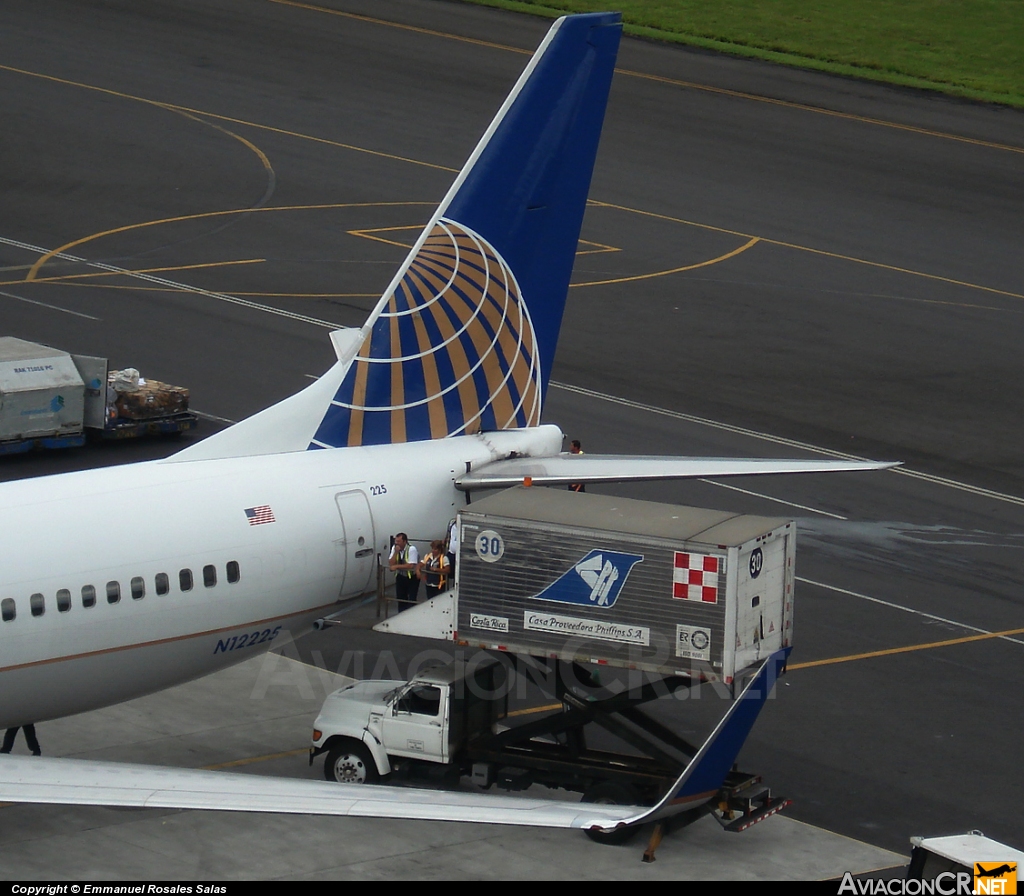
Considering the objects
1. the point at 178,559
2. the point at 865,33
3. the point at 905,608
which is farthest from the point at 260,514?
the point at 865,33

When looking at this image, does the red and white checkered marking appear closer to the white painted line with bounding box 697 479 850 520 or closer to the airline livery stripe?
the airline livery stripe

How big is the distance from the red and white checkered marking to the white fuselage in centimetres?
571

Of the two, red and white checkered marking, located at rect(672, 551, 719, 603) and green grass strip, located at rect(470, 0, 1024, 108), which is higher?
green grass strip, located at rect(470, 0, 1024, 108)

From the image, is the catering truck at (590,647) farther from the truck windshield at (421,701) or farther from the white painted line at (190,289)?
the white painted line at (190,289)

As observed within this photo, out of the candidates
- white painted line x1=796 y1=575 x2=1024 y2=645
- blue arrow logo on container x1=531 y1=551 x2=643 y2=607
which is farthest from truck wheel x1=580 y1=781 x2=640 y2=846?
white painted line x1=796 y1=575 x2=1024 y2=645

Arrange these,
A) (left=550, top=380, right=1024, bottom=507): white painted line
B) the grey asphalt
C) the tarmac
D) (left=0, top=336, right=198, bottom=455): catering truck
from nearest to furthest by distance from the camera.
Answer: the tarmac
the grey asphalt
(left=0, top=336, right=198, bottom=455): catering truck
(left=550, top=380, right=1024, bottom=507): white painted line

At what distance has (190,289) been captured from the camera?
57.2m

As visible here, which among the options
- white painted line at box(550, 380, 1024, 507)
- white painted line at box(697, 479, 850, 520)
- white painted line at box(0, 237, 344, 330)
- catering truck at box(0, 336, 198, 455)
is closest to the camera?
white painted line at box(697, 479, 850, 520)

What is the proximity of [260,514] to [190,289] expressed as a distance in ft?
103

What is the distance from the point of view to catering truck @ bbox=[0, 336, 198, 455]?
142 feet

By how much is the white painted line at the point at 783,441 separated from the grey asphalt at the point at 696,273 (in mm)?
117

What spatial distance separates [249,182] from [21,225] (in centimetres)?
937

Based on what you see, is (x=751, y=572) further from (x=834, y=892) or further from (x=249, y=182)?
(x=249, y=182)

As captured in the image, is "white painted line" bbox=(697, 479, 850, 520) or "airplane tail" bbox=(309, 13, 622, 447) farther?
"white painted line" bbox=(697, 479, 850, 520)
